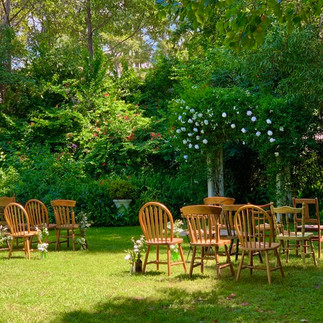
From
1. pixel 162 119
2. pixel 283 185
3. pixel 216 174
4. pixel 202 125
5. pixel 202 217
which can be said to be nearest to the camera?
pixel 202 217

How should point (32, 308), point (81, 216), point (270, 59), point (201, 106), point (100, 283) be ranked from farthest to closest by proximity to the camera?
point (201, 106), point (270, 59), point (81, 216), point (100, 283), point (32, 308)

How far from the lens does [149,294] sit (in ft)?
18.8

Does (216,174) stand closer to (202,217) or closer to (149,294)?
(202,217)

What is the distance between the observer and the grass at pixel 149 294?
4.91 metres

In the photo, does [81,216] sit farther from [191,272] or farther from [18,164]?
[18,164]

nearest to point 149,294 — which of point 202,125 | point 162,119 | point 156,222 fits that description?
point 156,222

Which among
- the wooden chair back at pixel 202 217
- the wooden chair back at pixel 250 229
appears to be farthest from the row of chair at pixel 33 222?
the wooden chair back at pixel 250 229

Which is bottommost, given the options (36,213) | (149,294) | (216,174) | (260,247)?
(149,294)

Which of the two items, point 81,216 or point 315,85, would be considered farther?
point 315,85

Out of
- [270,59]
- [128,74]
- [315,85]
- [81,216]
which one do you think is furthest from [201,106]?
[128,74]

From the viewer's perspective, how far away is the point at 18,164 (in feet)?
49.6

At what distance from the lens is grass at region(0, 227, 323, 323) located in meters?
4.91

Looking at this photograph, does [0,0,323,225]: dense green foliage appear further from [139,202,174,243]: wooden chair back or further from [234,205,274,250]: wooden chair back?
[139,202,174,243]: wooden chair back

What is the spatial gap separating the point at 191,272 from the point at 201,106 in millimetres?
6201
